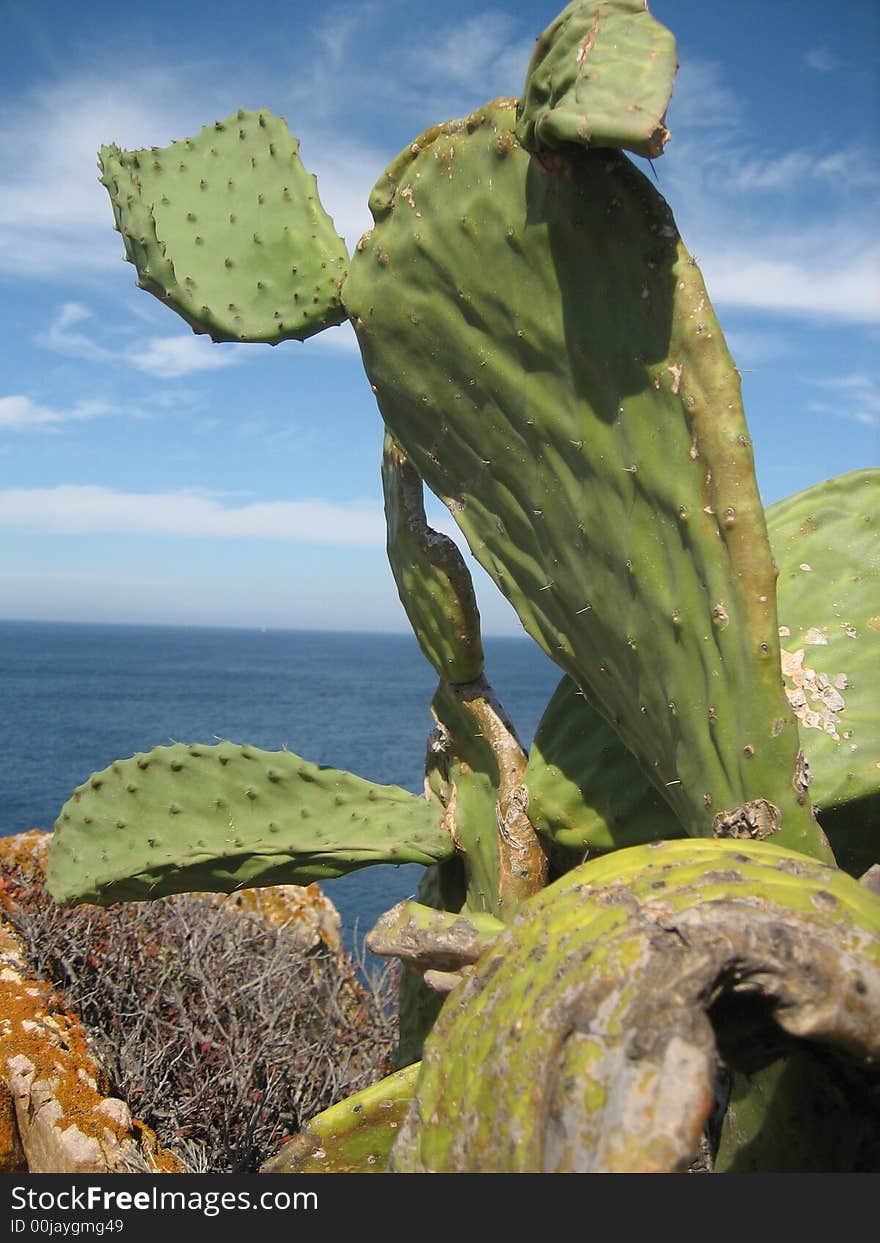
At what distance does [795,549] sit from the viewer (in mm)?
1866

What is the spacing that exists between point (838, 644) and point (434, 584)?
2.48 ft

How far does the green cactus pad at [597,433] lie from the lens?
3.88 feet

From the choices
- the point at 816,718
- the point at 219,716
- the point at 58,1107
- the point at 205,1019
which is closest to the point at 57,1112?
the point at 58,1107

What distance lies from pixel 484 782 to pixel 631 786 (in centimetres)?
40

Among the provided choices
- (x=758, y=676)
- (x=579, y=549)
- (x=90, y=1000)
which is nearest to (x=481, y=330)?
(x=579, y=549)

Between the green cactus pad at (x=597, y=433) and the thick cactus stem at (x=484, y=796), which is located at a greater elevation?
the green cactus pad at (x=597, y=433)

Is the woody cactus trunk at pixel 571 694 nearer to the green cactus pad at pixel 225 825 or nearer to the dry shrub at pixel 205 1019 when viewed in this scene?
the green cactus pad at pixel 225 825

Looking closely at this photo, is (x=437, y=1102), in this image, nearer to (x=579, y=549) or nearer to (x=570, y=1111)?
(x=570, y=1111)

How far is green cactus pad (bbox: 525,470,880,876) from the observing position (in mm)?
1629

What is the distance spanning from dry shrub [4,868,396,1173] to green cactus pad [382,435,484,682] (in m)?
2.09

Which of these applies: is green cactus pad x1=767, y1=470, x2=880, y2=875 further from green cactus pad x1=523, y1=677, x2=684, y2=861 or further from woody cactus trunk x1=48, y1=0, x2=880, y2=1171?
green cactus pad x1=523, y1=677, x2=684, y2=861

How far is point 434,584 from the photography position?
2.03 m

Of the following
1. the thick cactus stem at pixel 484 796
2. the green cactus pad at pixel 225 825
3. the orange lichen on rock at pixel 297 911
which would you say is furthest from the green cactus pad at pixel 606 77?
the orange lichen on rock at pixel 297 911

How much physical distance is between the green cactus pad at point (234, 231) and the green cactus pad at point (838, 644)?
96 cm
